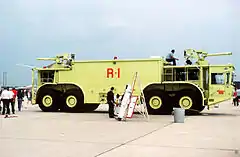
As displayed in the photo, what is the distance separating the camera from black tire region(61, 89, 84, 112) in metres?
22.0

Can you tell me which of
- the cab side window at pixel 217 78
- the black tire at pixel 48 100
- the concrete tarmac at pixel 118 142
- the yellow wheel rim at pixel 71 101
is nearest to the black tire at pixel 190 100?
the cab side window at pixel 217 78

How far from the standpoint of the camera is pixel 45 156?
8000 millimetres

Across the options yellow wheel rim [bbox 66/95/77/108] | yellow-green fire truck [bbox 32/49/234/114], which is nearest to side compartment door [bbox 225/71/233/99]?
yellow-green fire truck [bbox 32/49/234/114]

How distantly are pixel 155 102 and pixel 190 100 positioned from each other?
1.79 meters

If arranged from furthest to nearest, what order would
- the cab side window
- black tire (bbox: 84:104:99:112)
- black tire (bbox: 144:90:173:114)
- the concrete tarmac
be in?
black tire (bbox: 84:104:99:112) < black tire (bbox: 144:90:173:114) < the cab side window < the concrete tarmac

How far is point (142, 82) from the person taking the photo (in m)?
21.0

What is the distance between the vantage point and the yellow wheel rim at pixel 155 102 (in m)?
20.3

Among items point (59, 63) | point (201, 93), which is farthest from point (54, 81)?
point (201, 93)

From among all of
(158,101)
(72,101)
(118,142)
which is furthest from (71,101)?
(118,142)

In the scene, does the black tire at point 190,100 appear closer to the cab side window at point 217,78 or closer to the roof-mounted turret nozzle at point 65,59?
the cab side window at point 217,78

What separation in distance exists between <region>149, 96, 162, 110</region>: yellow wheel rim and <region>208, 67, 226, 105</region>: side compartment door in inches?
99.5

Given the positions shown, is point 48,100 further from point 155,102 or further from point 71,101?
point 155,102

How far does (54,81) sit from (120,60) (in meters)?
4.35

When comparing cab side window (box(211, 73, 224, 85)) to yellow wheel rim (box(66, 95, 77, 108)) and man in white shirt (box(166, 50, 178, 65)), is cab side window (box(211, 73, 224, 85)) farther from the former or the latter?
yellow wheel rim (box(66, 95, 77, 108))
